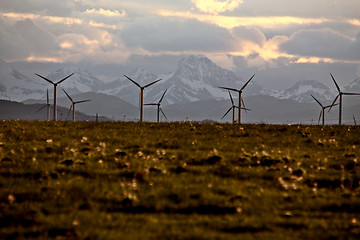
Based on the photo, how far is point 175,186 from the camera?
17.2 meters

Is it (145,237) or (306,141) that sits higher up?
(306,141)

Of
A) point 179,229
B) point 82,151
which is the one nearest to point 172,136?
point 82,151

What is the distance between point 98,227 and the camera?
529 inches

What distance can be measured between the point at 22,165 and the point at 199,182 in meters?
7.09

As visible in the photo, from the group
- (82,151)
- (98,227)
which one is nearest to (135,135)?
(82,151)

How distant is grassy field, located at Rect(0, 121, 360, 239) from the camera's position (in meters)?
13.6

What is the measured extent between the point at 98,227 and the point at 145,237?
4.93ft

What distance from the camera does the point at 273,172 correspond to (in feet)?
64.5

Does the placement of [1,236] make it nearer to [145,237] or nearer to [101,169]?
[145,237]

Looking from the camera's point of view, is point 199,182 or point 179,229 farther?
point 199,182

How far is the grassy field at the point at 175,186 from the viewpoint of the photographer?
534 inches

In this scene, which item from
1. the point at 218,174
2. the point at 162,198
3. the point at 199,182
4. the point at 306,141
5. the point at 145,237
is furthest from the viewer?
→ the point at 306,141

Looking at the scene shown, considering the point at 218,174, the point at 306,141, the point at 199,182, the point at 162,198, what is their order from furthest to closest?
the point at 306,141, the point at 218,174, the point at 199,182, the point at 162,198

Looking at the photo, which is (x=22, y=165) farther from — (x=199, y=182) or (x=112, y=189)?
(x=199, y=182)
